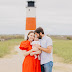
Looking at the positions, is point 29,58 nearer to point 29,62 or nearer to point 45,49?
point 29,62

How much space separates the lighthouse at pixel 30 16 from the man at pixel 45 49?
839 centimetres

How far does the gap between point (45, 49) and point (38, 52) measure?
199 millimetres

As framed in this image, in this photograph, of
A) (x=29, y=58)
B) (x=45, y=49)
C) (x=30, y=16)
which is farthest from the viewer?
(x=30, y=16)

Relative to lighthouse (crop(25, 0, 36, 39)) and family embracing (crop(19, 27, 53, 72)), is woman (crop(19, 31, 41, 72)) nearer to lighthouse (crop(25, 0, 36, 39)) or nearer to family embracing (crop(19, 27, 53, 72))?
family embracing (crop(19, 27, 53, 72))

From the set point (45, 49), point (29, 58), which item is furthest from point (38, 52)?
point (29, 58)

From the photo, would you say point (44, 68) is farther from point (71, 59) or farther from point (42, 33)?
point (71, 59)

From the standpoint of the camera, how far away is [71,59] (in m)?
11.8

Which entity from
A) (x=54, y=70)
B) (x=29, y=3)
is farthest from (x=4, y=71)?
(x=29, y=3)

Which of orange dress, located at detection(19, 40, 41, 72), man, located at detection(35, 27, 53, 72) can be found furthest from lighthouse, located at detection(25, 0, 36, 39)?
man, located at detection(35, 27, 53, 72)

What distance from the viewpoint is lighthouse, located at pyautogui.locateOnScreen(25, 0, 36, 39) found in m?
13.3

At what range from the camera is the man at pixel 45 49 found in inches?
191

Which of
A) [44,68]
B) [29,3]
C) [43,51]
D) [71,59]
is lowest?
[71,59]

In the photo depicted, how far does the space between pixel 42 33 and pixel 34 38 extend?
0.23 metres

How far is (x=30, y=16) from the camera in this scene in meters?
13.3
